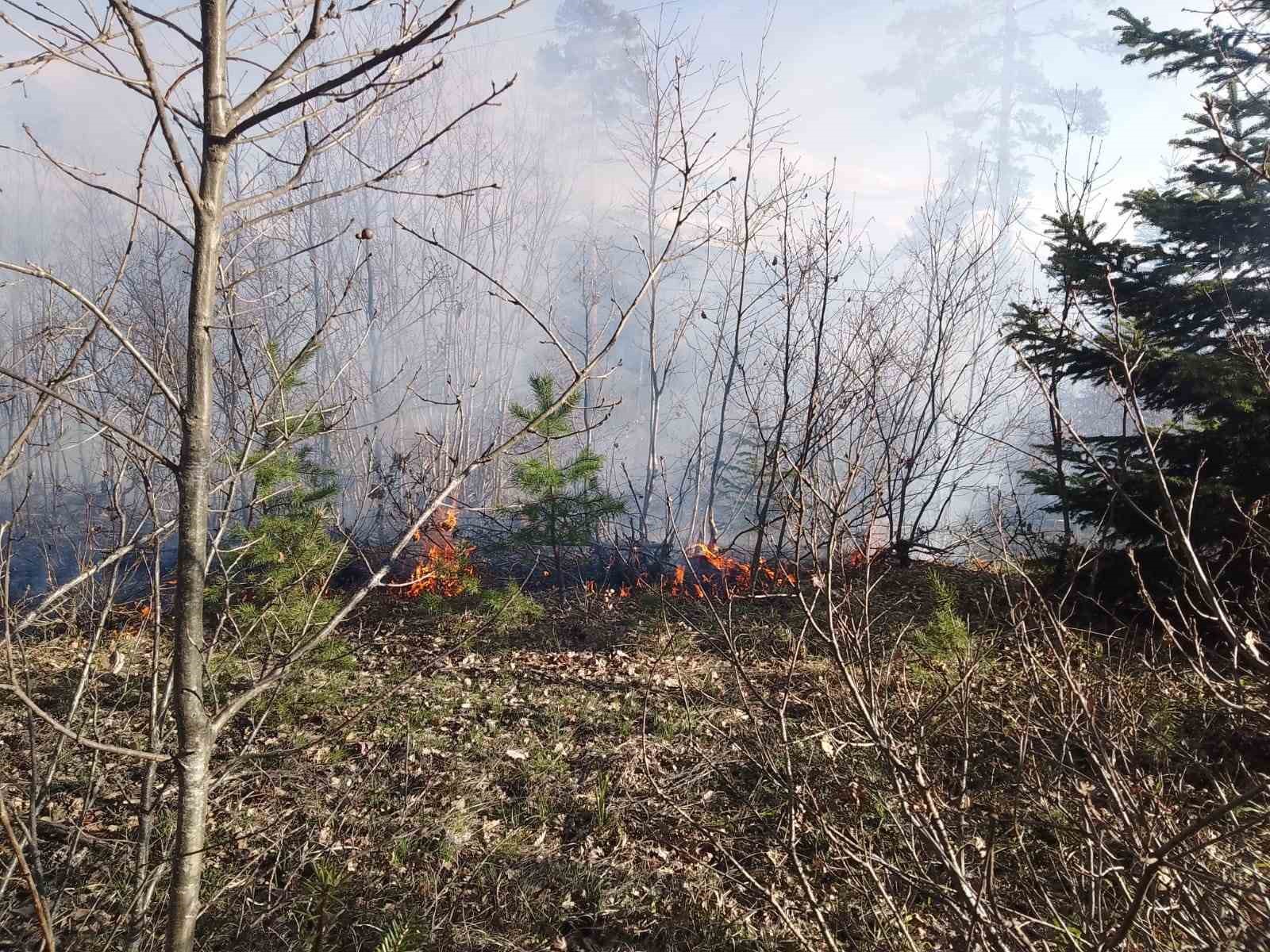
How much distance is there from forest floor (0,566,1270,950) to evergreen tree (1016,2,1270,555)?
5.76 ft

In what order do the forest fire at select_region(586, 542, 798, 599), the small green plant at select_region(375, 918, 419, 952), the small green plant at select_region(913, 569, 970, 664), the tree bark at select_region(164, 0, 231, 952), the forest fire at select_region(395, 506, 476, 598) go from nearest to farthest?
the tree bark at select_region(164, 0, 231, 952), the small green plant at select_region(375, 918, 419, 952), the small green plant at select_region(913, 569, 970, 664), the forest fire at select_region(395, 506, 476, 598), the forest fire at select_region(586, 542, 798, 599)

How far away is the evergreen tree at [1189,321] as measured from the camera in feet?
14.5

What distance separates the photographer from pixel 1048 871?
273 cm

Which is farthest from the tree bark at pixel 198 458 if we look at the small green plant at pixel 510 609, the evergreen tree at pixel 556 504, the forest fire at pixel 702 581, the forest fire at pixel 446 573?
the forest fire at pixel 702 581

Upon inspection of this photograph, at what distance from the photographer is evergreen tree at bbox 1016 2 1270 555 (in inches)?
174

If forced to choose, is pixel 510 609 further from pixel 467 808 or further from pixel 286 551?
pixel 467 808

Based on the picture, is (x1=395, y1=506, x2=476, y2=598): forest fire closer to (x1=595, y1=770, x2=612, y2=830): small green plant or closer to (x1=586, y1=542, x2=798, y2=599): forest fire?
(x1=586, y1=542, x2=798, y2=599): forest fire

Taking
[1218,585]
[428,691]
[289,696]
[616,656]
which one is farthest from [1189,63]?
[289,696]

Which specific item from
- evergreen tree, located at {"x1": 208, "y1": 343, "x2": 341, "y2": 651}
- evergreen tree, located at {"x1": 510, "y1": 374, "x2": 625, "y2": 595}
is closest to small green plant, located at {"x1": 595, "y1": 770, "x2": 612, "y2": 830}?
evergreen tree, located at {"x1": 208, "y1": 343, "x2": 341, "y2": 651}

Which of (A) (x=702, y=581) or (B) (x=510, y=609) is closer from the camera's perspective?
(B) (x=510, y=609)

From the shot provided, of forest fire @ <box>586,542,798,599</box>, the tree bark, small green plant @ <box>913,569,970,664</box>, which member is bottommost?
forest fire @ <box>586,542,798,599</box>

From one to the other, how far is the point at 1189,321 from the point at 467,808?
18.7 feet

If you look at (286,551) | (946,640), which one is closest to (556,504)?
(286,551)

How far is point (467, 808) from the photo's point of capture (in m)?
3.17
